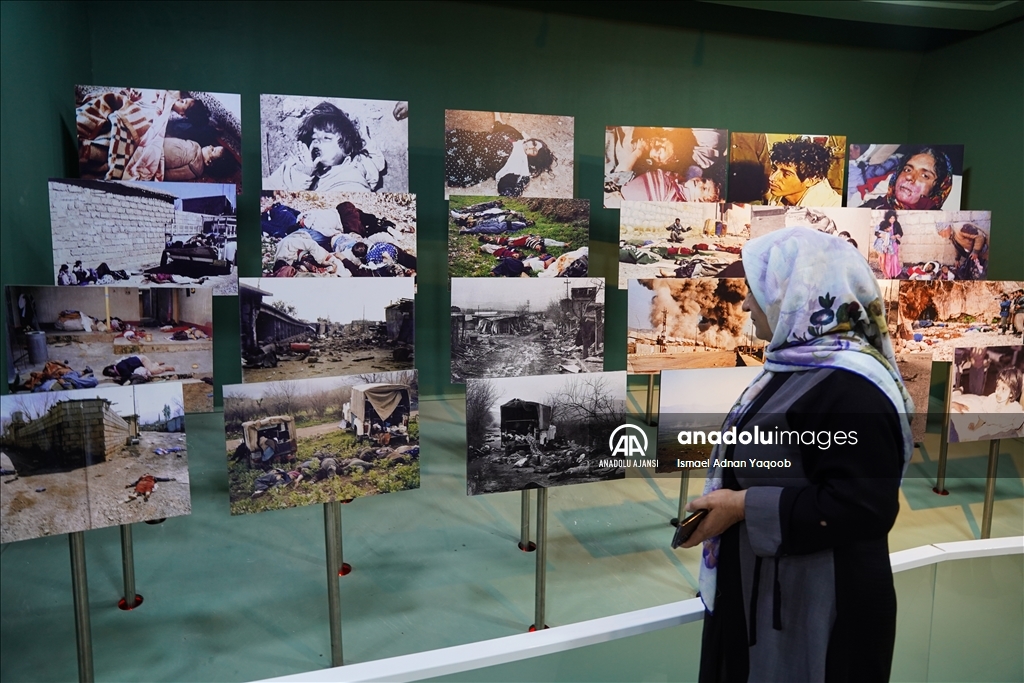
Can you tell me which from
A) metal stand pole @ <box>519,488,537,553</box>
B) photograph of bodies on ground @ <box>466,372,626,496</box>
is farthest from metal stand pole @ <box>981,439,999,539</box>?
metal stand pole @ <box>519,488,537,553</box>

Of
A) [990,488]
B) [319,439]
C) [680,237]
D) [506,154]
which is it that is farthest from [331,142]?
[990,488]

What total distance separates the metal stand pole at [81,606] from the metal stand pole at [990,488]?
2.89 metres

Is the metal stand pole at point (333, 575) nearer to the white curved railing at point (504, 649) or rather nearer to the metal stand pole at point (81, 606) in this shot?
the white curved railing at point (504, 649)

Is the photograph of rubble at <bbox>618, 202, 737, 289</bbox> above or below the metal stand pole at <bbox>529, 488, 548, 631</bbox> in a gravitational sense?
above

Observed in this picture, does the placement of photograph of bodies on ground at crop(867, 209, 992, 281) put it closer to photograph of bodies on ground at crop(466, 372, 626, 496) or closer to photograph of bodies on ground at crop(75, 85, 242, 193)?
photograph of bodies on ground at crop(466, 372, 626, 496)

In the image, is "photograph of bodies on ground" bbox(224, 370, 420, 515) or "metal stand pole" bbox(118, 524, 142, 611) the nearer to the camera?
"photograph of bodies on ground" bbox(224, 370, 420, 515)

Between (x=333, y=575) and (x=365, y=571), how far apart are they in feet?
1.62

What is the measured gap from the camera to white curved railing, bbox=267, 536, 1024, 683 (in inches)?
50.2

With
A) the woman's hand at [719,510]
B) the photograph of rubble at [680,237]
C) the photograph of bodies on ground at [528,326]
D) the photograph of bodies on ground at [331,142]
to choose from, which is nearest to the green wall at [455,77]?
the photograph of bodies on ground at [331,142]

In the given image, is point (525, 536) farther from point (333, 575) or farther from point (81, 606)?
point (81, 606)

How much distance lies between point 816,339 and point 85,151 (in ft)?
9.74

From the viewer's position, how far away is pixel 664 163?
135 inches

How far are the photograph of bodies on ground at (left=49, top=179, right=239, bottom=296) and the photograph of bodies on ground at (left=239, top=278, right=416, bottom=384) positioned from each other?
69 centimetres

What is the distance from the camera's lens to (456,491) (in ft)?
8.96
